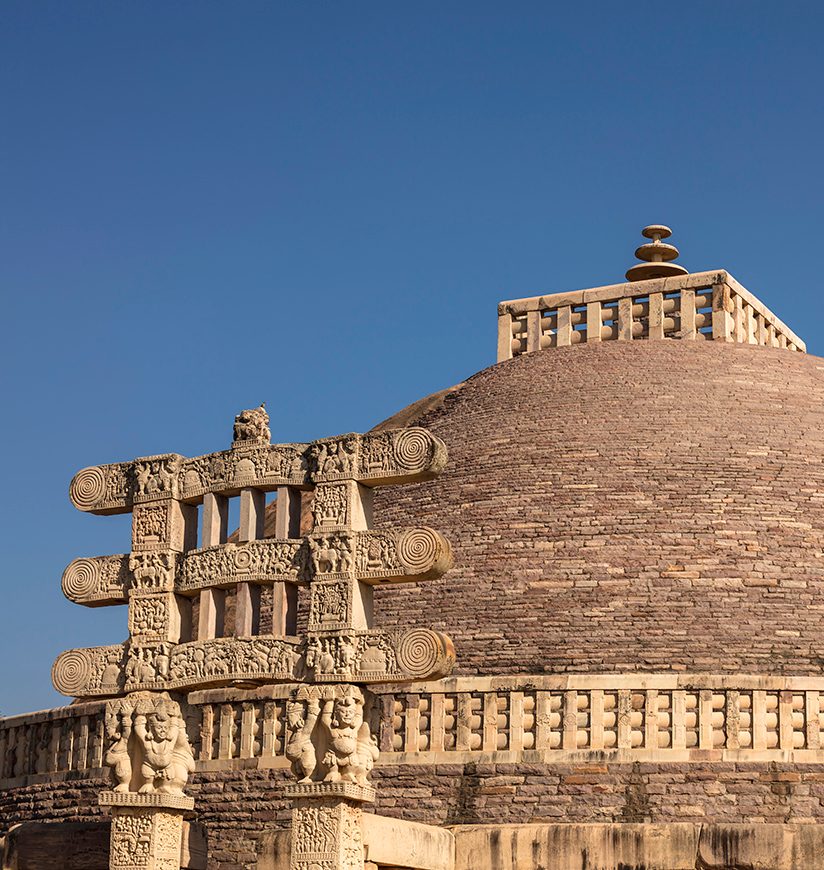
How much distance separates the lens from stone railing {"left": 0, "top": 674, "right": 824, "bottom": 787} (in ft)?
58.3

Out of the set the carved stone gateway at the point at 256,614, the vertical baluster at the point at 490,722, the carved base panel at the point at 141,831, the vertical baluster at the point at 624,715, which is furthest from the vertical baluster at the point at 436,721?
the carved base panel at the point at 141,831

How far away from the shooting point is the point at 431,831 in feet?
48.8

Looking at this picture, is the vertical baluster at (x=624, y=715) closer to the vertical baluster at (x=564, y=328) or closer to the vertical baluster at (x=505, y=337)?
the vertical baluster at (x=564, y=328)

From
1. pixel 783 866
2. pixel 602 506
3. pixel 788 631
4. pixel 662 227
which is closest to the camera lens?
pixel 783 866

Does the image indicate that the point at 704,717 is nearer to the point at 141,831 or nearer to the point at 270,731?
the point at 270,731

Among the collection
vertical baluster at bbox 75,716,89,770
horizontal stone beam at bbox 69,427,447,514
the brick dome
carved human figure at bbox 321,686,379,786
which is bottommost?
carved human figure at bbox 321,686,379,786

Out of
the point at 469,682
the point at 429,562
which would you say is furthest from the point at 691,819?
the point at 429,562

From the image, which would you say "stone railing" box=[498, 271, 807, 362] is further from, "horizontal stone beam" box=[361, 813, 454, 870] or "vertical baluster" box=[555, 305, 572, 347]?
"horizontal stone beam" box=[361, 813, 454, 870]

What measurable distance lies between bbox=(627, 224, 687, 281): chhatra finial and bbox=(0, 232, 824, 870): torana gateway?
4.93 ft

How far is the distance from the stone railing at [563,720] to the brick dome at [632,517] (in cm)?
210

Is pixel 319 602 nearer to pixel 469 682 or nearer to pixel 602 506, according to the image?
pixel 469 682

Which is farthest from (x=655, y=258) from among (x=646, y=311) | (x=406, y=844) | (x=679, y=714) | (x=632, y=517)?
(x=406, y=844)

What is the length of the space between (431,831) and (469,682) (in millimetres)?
3654

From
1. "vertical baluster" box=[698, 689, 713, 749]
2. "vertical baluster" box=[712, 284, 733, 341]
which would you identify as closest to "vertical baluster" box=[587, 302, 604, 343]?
"vertical baluster" box=[712, 284, 733, 341]
